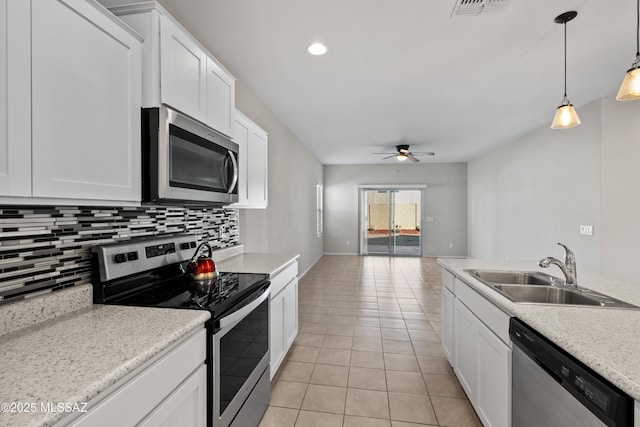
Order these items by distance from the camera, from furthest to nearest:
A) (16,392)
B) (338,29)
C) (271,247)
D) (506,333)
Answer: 1. (271,247)
2. (338,29)
3. (506,333)
4. (16,392)

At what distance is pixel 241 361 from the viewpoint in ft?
5.23

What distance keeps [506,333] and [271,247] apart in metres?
3.00

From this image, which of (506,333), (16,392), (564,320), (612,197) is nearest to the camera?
(16,392)

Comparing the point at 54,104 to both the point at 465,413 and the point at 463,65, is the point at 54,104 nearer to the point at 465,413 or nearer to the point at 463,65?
the point at 465,413

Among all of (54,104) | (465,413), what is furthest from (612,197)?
(54,104)

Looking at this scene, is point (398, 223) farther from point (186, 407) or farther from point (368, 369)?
point (186, 407)

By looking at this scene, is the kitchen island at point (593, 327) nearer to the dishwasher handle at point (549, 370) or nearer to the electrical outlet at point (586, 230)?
the dishwasher handle at point (549, 370)

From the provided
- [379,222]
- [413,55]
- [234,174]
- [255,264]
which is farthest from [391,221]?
[234,174]

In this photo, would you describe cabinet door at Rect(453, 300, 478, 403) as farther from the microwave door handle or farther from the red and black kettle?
the microwave door handle

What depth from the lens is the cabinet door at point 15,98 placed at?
0.83m

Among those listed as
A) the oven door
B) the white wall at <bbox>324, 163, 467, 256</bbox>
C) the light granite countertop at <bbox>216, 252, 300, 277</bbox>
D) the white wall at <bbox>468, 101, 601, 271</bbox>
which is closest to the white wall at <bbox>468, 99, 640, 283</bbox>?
the white wall at <bbox>468, 101, 601, 271</bbox>

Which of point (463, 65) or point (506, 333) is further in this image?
point (463, 65)

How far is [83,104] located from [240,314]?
1.10 m

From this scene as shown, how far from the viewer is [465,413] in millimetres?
1963
